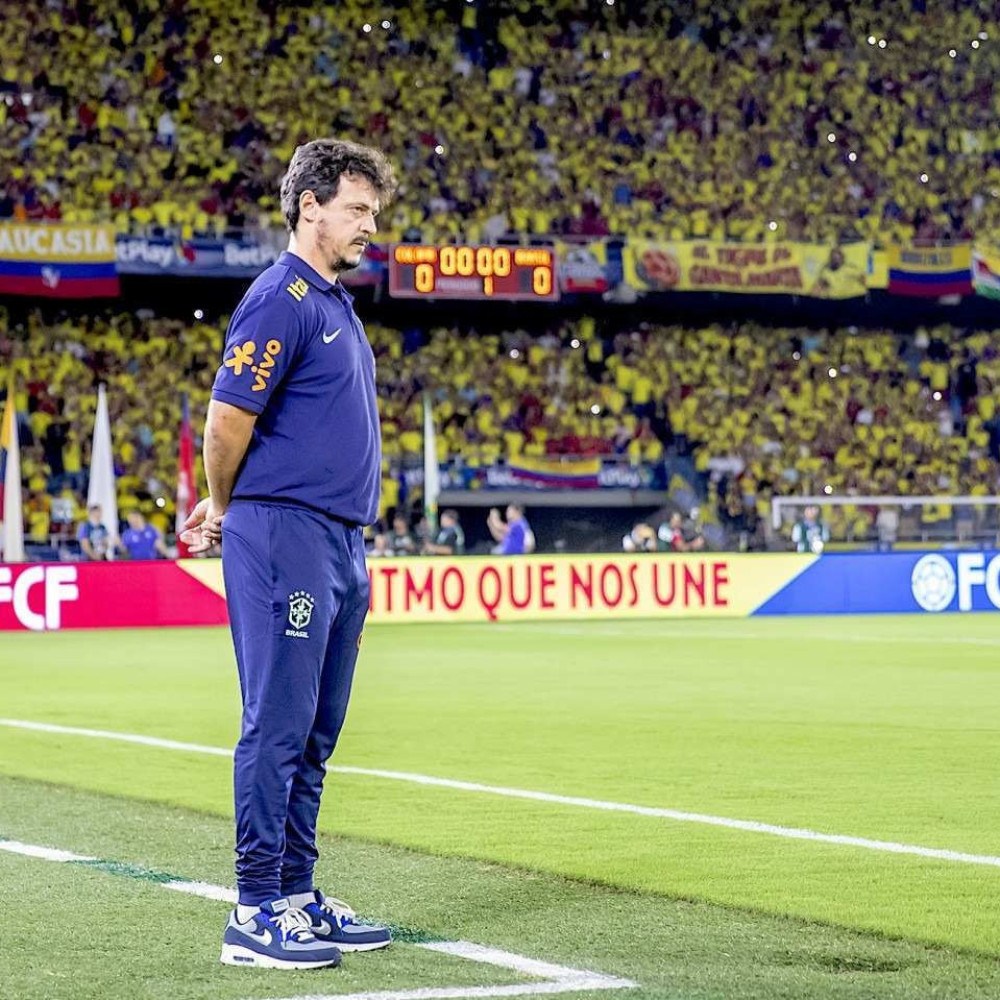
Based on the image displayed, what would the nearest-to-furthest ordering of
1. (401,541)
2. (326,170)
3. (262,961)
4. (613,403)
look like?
(262,961)
(326,170)
(401,541)
(613,403)

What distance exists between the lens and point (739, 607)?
1185 inches

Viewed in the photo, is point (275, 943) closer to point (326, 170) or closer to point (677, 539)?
point (326, 170)

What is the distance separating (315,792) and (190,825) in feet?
9.53

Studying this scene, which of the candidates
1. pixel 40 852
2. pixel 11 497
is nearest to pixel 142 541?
pixel 11 497

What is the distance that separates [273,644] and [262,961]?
0.88m

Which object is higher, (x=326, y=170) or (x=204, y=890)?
(x=326, y=170)

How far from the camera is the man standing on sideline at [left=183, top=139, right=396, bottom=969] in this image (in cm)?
540

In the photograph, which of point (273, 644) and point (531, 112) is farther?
point (531, 112)

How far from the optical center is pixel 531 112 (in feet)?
143

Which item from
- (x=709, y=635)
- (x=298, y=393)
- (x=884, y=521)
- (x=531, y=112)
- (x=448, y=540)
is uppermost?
(x=531, y=112)

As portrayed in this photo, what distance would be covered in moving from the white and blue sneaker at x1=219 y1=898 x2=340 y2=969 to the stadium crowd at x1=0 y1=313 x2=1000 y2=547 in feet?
103

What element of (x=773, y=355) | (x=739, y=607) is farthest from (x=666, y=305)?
(x=739, y=607)

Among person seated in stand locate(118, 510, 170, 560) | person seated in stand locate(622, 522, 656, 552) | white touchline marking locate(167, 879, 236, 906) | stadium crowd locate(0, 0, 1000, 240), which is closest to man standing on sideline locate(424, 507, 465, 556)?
person seated in stand locate(622, 522, 656, 552)

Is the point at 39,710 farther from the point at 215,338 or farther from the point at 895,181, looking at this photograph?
the point at 895,181
